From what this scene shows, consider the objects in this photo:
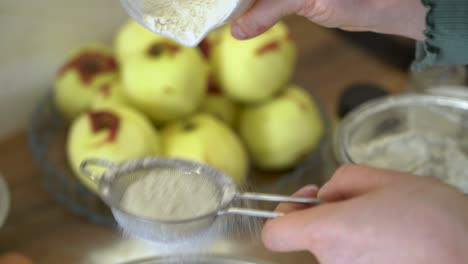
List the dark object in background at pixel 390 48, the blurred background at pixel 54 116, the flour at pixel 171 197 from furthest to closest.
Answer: the dark object in background at pixel 390 48
the blurred background at pixel 54 116
the flour at pixel 171 197

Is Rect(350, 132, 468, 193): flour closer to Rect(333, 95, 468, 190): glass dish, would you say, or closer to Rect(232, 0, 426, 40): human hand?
Rect(333, 95, 468, 190): glass dish

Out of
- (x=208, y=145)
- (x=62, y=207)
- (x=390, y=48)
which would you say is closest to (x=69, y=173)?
(x=62, y=207)

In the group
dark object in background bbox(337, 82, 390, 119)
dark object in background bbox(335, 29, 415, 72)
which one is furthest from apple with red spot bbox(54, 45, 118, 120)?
dark object in background bbox(335, 29, 415, 72)

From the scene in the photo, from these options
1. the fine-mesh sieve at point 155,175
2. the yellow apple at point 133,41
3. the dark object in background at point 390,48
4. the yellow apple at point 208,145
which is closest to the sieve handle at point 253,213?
the fine-mesh sieve at point 155,175

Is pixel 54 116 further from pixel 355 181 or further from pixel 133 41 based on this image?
pixel 355 181

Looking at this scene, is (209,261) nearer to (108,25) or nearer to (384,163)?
(384,163)

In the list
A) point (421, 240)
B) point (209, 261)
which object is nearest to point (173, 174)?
point (209, 261)

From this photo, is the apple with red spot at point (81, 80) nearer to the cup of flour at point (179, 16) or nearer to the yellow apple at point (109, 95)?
the yellow apple at point (109, 95)
